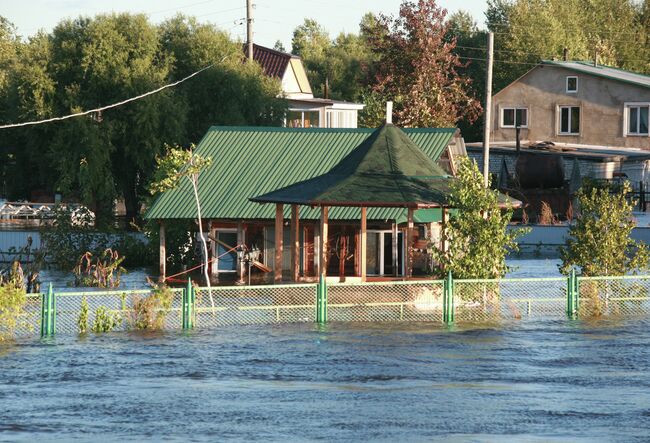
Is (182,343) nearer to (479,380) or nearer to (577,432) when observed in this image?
(479,380)

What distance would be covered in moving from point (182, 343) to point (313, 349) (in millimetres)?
3391

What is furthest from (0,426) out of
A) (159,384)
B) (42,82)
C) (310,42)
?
(310,42)

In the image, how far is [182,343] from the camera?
33219 mm

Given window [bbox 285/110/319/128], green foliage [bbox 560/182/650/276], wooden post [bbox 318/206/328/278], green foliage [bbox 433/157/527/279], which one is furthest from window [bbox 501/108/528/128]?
green foliage [bbox 433/157/527/279]

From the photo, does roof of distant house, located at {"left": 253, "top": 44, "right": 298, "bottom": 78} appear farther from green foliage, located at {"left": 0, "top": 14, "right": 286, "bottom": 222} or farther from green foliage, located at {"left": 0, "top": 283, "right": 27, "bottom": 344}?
green foliage, located at {"left": 0, "top": 283, "right": 27, "bottom": 344}

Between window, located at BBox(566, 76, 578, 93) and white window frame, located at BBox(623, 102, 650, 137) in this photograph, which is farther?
window, located at BBox(566, 76, 578, 93)

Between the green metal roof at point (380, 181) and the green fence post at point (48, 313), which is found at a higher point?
the green metal roof at point (380, 181)

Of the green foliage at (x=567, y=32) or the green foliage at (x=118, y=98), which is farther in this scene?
the green foliage at (x=567, y=32)

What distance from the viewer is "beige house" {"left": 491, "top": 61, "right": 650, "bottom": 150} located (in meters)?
82.3

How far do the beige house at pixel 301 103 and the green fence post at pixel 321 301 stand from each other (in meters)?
40.7

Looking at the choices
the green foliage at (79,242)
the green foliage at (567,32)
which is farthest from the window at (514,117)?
the green foliage at (79,242)

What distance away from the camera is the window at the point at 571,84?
84.2m

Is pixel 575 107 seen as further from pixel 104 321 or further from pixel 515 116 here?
pixel 104 321

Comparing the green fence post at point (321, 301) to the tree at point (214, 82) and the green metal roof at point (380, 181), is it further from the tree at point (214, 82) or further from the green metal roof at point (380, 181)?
the tree at point (214, 82)
